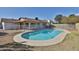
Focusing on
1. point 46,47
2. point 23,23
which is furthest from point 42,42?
point 23,23

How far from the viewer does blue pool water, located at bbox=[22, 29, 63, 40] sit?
3162 millimetres

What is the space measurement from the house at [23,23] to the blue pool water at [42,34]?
74 mm

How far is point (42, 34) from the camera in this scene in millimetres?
3160

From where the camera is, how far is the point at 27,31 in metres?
3.18

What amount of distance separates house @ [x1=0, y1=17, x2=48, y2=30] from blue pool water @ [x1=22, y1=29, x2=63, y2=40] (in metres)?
0.07

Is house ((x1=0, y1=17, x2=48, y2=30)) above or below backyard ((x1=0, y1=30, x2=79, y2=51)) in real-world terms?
above

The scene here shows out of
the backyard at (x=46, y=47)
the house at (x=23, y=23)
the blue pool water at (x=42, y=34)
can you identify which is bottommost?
the backyard at (x=46, y=47)

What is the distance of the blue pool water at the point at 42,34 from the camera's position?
3162mm

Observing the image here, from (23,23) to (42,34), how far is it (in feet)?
0.90

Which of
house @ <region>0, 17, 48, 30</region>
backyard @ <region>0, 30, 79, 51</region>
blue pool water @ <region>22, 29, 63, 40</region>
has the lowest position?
backyard @ <region>0, 30, 79, 51</region>
